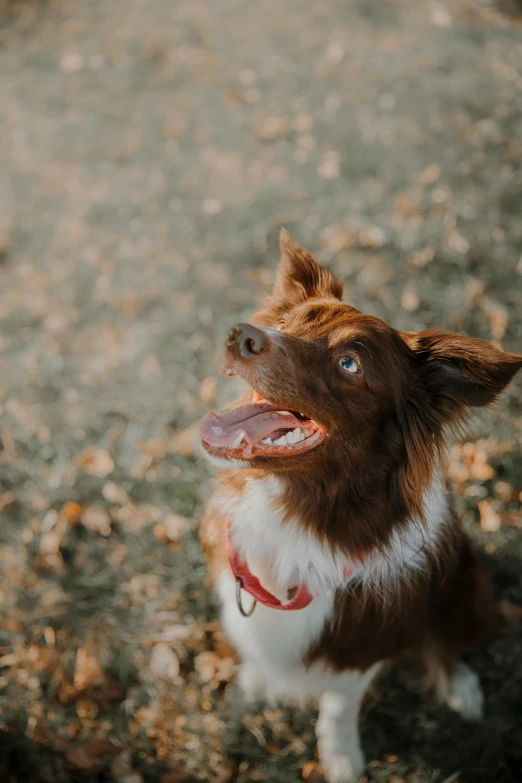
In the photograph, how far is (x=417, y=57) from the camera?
255 inches

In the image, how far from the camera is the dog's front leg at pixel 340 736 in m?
2.85

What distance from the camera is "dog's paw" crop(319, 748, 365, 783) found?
9.93 feet

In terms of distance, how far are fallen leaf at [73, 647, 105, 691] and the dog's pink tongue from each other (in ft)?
6.02

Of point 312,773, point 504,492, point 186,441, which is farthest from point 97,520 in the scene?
point 504,492

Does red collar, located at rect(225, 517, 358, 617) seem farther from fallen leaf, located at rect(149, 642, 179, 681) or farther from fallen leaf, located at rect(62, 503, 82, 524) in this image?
fallen leaf, located at rect(62, 503, 82, 524)

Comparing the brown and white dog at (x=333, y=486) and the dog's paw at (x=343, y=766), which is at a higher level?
the brown and white dog at (x=333, y=486)

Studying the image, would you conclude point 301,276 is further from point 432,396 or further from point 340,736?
point 340,736

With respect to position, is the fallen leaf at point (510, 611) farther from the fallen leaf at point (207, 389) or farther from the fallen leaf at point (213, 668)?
the fallen leaf at point (207, 389)

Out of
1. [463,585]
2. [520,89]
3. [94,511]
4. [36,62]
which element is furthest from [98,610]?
[36,62]

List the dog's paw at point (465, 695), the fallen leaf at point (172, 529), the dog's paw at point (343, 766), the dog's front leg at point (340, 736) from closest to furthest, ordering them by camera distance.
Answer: the dog's front leg at point (340, 736) < the dog's paw at point (343, 766) < the dog's paw at point (465, 695) < the fallen leaf at point (172, 529)

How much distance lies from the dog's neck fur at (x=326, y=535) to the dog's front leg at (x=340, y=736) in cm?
63

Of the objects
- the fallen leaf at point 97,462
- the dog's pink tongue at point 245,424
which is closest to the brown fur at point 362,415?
the dog's pink tongue at point 245,424

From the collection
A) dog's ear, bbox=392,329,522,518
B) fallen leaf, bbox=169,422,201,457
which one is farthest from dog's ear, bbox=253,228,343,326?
fallen leaf, bbox=169,422,201,457

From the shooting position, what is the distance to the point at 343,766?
3031 mm
